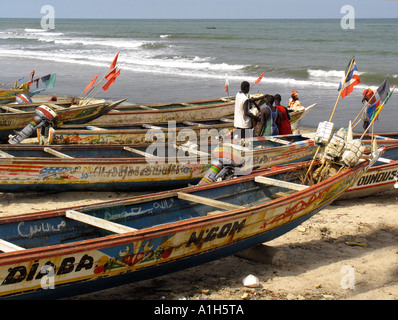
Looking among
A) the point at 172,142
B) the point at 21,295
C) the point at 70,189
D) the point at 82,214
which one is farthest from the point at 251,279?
the point at 172,142

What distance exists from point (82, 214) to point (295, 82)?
22151 millimetres

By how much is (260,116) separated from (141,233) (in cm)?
567

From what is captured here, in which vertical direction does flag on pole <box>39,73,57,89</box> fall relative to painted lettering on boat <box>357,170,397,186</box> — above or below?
above

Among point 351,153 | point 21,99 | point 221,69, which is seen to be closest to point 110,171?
point 351,153

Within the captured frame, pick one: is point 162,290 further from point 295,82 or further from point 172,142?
point 295,82

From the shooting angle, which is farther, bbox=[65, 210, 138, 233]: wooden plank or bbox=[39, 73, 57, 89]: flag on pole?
bbox=[39, 73, 57, 89]: flag on pole

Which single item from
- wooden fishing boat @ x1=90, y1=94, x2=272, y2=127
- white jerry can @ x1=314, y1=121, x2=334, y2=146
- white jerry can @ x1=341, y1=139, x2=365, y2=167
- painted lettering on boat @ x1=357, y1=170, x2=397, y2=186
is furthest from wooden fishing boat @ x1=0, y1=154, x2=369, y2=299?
wooden fishing boat @ x1=90, y1=94, x2=272, y2=127

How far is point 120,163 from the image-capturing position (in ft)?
30.2

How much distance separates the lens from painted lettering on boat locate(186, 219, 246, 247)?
595cm

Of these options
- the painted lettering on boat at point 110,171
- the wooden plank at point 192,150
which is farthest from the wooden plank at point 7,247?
the wooden plank at point 192,150

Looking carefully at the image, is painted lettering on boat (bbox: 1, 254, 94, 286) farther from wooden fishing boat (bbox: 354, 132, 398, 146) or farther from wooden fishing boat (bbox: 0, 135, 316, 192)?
wooden fishing boat (bbox: 354, 132, 398, 146)

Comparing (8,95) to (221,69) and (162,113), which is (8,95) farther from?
(221,69)

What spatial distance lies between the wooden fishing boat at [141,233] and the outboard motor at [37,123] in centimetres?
486

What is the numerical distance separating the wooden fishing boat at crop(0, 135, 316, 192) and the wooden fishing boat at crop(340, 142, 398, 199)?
1.53 meters
